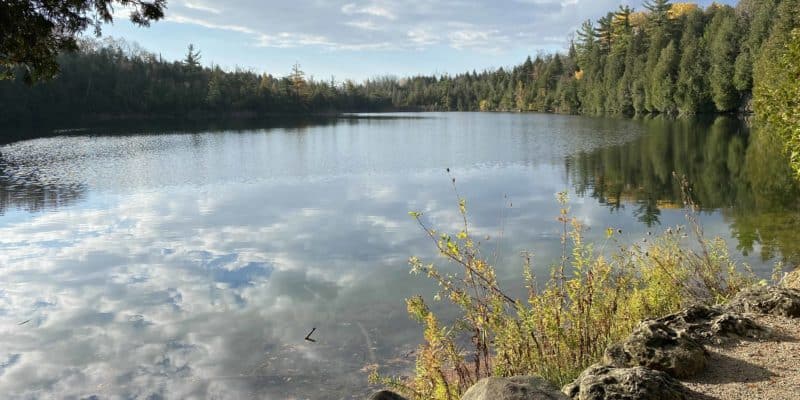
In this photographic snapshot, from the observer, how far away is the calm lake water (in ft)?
26.6

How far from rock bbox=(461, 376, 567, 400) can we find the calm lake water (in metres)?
3.80

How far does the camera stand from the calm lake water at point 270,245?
812 cm

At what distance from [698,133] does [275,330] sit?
1663 inches

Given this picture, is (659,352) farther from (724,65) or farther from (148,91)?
(148,91)

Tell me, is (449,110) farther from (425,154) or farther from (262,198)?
(262,198)

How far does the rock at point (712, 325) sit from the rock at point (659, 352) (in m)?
0.22

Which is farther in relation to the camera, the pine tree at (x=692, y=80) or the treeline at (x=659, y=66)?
the pine tree at (x=692, y=80)

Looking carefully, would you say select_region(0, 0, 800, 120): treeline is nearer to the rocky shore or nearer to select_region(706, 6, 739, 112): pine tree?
select_region(706, 6, 739, 112): pine tree

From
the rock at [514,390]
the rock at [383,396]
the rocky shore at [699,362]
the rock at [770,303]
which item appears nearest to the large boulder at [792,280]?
the rock at [770,303]

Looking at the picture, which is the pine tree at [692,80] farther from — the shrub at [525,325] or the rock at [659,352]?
the rock at [659,352]

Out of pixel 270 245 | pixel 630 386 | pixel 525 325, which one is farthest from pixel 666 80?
pixel 630 386

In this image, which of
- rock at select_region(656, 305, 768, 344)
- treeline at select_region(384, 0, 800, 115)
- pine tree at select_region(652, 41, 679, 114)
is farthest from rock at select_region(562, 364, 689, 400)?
pine tree at select_region(652, 41, 679, 114)

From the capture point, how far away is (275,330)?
358 inches

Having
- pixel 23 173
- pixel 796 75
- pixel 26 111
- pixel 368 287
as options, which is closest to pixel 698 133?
pixel 796 75
